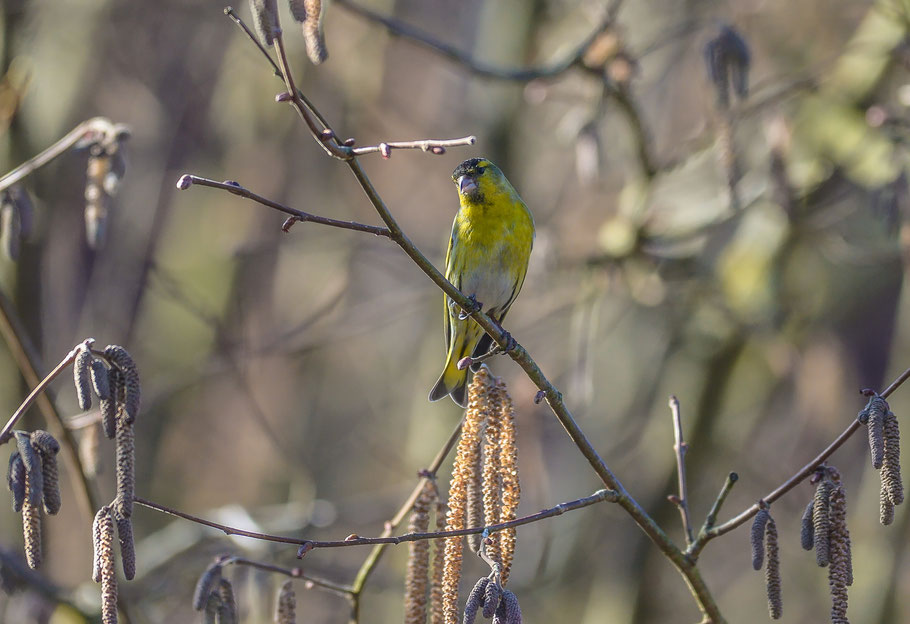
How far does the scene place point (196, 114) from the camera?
777 cm

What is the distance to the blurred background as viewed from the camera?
516cm

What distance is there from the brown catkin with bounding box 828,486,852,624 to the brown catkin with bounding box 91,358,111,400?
1.44m

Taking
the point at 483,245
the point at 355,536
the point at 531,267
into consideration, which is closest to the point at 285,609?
the point at 355,536

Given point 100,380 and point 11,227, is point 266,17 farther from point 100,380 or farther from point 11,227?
point 11,227

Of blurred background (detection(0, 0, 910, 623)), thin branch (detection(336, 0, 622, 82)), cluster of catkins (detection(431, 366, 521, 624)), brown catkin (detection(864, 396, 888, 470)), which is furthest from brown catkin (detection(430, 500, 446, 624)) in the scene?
thin branch (detection(336, 0, 622, 82))

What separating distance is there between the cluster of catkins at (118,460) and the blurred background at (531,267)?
6.16 ft

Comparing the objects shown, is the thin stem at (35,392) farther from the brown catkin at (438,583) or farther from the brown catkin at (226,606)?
the brown catkin at (438,583)

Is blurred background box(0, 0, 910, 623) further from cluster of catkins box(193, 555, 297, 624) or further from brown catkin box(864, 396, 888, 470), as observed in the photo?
brown catkin box(864, 396, 888, 470)

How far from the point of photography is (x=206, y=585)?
2105 millimetres

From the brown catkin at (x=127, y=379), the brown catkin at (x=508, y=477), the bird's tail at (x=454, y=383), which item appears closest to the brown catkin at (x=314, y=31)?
the brown catkin at (x=127, y=379)

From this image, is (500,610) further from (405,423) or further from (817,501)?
(405,423)

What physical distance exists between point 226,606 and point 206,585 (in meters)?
0.11

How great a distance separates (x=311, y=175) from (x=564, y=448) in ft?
9.81

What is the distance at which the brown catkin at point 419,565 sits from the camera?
2.17m
